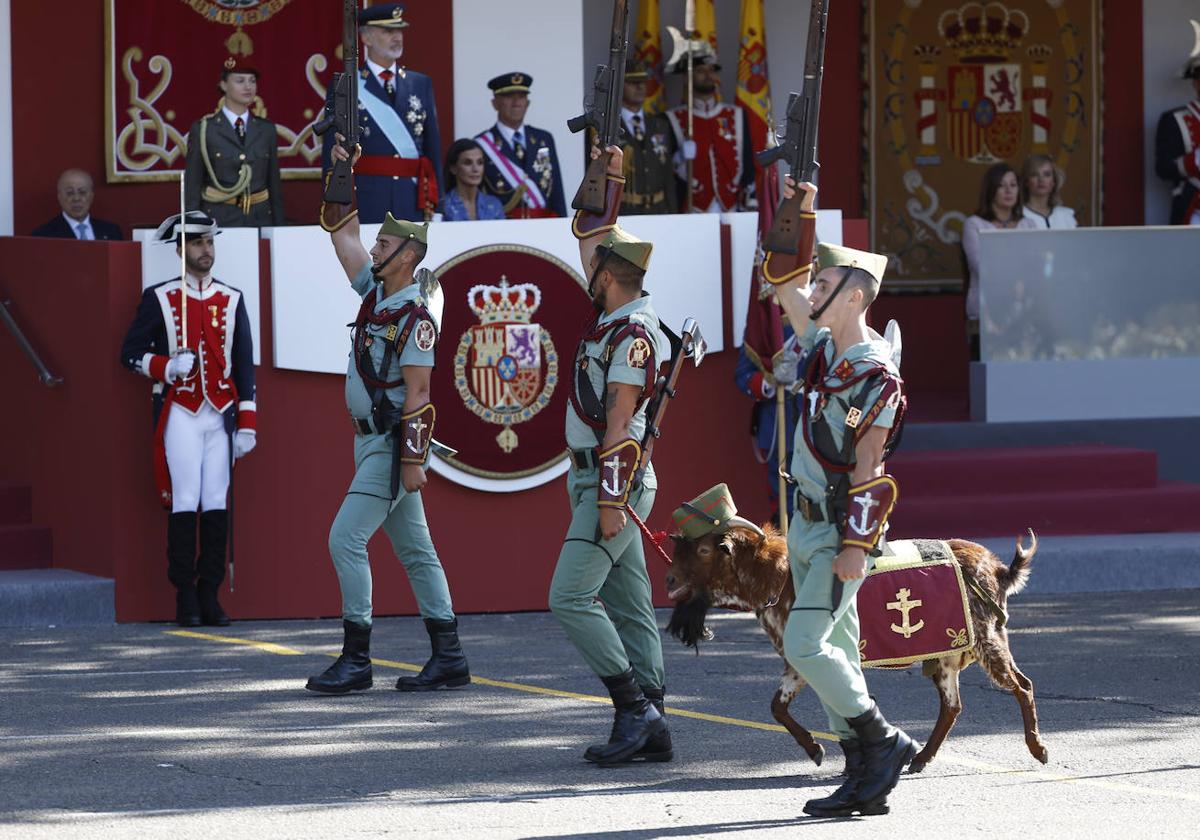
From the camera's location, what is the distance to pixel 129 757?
27.9 ft

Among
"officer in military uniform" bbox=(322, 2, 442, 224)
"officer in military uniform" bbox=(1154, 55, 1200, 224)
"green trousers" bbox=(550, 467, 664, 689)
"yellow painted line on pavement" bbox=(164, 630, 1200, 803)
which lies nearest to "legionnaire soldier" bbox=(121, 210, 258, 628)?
"yellow painted line on pavement" bbox=(164, 630, 1200, 803)

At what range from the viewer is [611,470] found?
8.29 meters

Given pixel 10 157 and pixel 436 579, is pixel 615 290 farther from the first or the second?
pixel 10 157

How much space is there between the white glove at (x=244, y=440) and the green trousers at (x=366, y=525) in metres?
2.01

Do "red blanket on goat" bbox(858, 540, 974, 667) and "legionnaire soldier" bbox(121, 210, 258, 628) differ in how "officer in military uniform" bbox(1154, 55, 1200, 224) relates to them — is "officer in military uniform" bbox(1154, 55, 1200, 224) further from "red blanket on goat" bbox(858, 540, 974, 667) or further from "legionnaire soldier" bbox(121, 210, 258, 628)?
"red blanket on goat" bbox(858, 540, 974, 667)

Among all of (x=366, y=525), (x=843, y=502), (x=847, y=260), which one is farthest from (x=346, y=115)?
(x=843, y=502)

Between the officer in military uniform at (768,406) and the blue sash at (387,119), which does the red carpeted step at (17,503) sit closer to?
the blue sash at (387,119)

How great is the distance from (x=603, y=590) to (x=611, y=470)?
634 mm

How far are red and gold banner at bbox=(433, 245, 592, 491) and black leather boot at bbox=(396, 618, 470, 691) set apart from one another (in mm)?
2363

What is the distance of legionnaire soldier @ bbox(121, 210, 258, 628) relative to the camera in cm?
1187

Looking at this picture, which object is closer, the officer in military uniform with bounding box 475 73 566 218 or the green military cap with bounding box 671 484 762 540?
the green military cap with bounding box 671 484 762 540

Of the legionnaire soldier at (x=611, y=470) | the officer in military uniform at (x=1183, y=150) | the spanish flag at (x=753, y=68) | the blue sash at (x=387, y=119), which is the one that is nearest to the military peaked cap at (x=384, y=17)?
the blue sash at (x=387, y=119)

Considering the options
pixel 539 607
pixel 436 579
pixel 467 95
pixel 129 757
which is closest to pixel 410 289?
pixel 436 579

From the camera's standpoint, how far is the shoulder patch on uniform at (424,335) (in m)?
9.77
